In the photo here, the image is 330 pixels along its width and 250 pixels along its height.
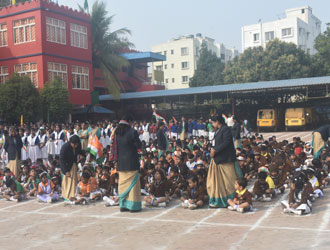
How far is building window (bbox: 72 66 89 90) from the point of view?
27.7 meters

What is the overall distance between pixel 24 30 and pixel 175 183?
20.0 meters

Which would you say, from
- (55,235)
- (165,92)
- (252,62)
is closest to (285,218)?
(55,235)

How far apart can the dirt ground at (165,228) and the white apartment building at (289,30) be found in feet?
182

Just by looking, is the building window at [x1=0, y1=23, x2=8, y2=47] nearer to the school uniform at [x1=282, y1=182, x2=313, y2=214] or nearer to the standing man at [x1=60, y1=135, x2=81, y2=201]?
the standing man at [x1=60, y1=135, x2=81, y2=201]

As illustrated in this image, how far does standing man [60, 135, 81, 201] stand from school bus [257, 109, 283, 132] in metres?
21.9

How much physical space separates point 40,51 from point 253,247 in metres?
22.5

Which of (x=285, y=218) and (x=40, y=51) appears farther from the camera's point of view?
(x=40, y=51)

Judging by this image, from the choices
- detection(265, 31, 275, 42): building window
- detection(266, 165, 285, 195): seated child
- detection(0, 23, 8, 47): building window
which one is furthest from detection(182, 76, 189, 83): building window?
detection(266, 165, 285, 195): seated child

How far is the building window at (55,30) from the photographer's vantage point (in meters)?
25.5

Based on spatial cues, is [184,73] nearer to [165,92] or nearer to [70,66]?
[165,92]

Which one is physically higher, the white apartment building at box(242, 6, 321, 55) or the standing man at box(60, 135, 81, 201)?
the white apartment building at box(242, 6, 321, 55)

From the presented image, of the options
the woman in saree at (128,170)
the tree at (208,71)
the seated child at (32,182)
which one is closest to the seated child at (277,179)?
the woman in saree at (128,170)

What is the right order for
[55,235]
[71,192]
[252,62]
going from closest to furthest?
[55,235] → [71,192] → [252,62]

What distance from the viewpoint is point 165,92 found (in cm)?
3053
